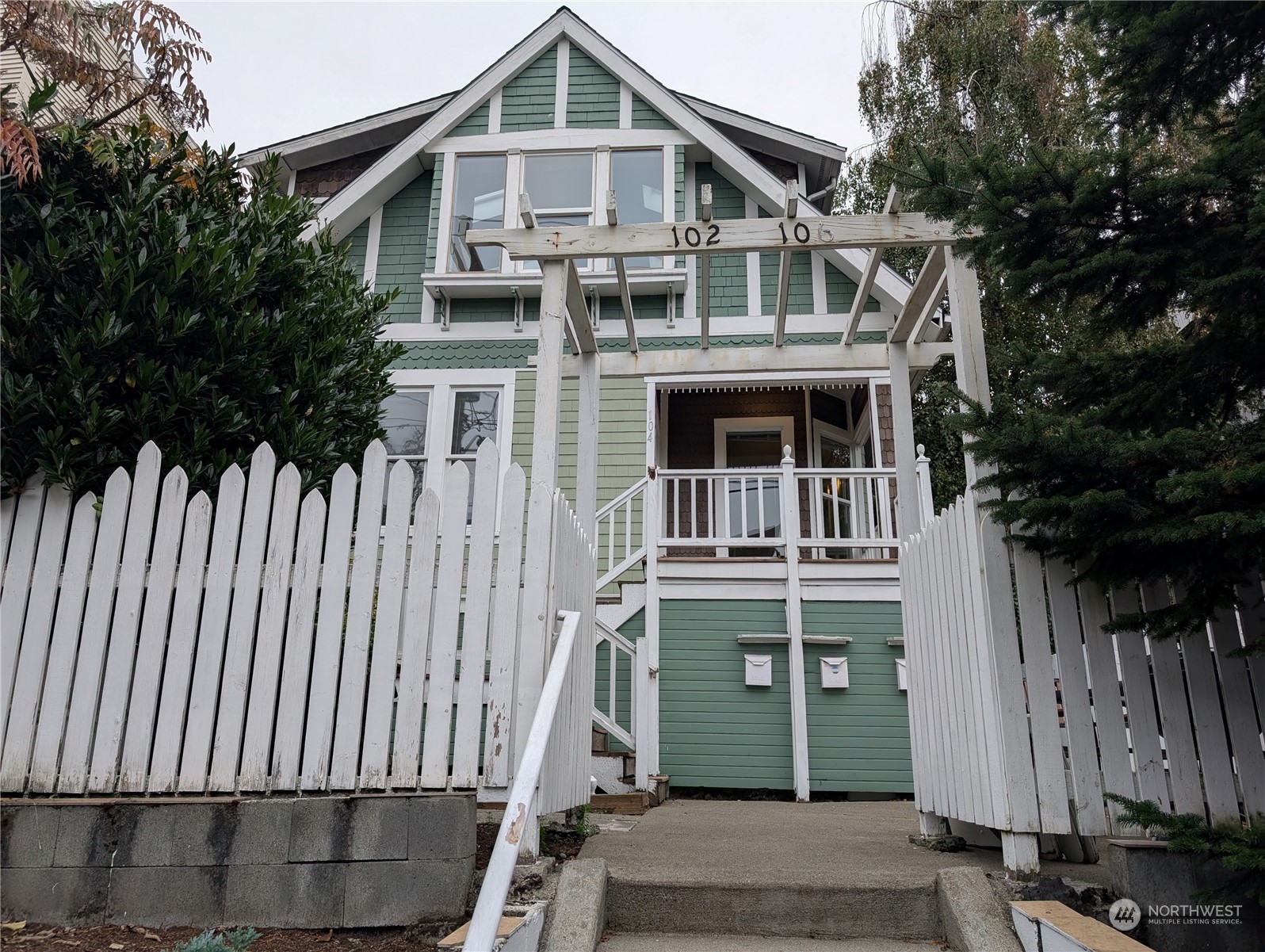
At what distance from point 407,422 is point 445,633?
7.56 metres

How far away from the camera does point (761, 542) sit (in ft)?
28.1

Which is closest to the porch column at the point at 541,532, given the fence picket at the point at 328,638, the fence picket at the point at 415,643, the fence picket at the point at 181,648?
the fence picket at the point at 415,643

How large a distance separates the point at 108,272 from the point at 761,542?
20.3 ft

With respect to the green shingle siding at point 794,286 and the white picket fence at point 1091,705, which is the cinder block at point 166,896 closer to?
the white picket fence at point 1091,705

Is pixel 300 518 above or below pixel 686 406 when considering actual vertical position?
below

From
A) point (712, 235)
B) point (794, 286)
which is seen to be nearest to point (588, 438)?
point (712, 235)

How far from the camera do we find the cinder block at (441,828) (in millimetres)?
3219

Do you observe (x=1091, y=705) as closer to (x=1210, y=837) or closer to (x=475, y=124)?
(x=1210, y=837)

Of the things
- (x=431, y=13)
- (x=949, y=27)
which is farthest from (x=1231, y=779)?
(x=949, y=27)

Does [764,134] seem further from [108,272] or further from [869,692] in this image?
[108,272]

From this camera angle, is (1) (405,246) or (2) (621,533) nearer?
(2) (621,533)

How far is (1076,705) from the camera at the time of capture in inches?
132

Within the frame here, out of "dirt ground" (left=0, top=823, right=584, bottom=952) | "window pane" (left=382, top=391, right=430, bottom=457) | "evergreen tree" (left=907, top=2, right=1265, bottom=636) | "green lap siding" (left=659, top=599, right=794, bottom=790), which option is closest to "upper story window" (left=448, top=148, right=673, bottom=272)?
"window pane" (left=382, top=391, right=430, bottom=457)

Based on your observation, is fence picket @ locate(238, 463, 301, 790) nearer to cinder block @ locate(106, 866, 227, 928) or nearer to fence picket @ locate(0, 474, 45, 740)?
cinder block @ locate(106, 866, 227, 928)
